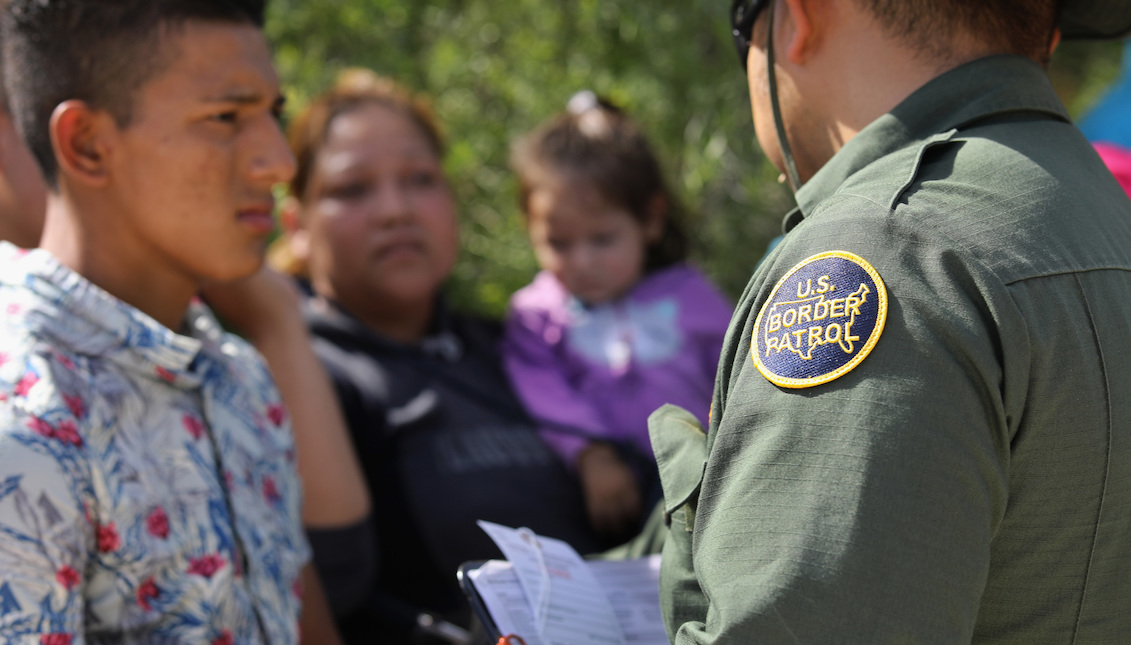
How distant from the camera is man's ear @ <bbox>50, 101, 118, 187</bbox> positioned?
65.1 inches

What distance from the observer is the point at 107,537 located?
1452 mm

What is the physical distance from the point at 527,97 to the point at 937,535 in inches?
123

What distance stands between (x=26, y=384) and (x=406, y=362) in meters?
1.35

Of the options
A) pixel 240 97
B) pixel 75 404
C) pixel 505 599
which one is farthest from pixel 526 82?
pixel 505 599

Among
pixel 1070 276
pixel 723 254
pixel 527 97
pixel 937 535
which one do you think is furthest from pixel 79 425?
pixel 723 254

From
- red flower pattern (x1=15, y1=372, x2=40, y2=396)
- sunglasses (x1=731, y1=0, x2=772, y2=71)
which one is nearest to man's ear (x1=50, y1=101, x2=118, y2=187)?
red flower pattern (x1=15, y1=372, x2=40, y2=396)

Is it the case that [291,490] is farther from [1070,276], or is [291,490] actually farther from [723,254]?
[723,254]

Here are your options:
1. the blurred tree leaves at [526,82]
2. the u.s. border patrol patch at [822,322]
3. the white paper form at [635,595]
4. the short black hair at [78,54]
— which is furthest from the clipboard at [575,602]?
the blurred tree leaves at [526,82]

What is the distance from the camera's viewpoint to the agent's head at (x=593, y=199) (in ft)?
9.84

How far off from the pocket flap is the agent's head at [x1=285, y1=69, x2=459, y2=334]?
5.58 ft

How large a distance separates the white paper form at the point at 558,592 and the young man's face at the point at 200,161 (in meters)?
0.83

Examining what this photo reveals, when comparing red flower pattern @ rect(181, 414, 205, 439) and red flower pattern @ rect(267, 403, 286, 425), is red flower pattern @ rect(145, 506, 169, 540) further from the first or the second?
red flower pattern @ rect(267, 403, 286, 425)

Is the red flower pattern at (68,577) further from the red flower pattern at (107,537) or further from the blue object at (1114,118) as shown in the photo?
the blue object at (1114,118)

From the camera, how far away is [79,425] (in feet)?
4.77
